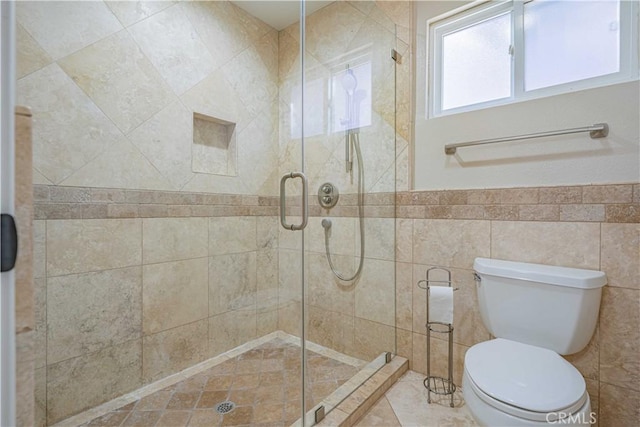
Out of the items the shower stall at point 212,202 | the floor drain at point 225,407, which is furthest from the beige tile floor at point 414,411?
the floor drain at point 225,407

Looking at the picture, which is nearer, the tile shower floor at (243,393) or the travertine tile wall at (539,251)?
the travertine tile wall at (539,251)

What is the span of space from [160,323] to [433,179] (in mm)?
1746

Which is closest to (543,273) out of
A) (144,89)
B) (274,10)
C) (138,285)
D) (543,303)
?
(543,303)

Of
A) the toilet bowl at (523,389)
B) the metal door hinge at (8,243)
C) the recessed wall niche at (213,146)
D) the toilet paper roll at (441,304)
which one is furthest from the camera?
the recessed wall niche at (213,146)

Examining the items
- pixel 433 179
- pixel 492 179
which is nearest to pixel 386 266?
pixel 433 179

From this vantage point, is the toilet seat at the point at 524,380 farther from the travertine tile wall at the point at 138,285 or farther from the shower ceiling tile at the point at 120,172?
the shower ceiling tile at the point at 120,172

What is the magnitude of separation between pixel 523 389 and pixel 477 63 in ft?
5.25

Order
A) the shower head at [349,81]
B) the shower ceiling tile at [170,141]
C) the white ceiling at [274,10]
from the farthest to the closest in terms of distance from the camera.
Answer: the white ceiling at [274,10], the shower head at [349,81], the shower ceiling tile at [170,141]

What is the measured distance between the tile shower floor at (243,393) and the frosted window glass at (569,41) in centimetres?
179

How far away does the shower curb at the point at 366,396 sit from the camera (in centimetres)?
136

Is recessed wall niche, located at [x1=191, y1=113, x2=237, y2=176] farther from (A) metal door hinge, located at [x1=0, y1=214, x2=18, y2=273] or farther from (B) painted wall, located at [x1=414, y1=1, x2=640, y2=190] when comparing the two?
(A) metal door hinge, located at [x1=0, y1=214, x2=18, y2=273]

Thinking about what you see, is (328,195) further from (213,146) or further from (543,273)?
(543,273)

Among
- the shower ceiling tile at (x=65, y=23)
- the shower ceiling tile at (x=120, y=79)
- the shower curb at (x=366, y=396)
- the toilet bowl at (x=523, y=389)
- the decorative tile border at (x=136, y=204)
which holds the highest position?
the shower ceiling tile at (x=65, y=23)

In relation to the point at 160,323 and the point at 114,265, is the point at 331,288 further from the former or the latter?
the point at 114,265
